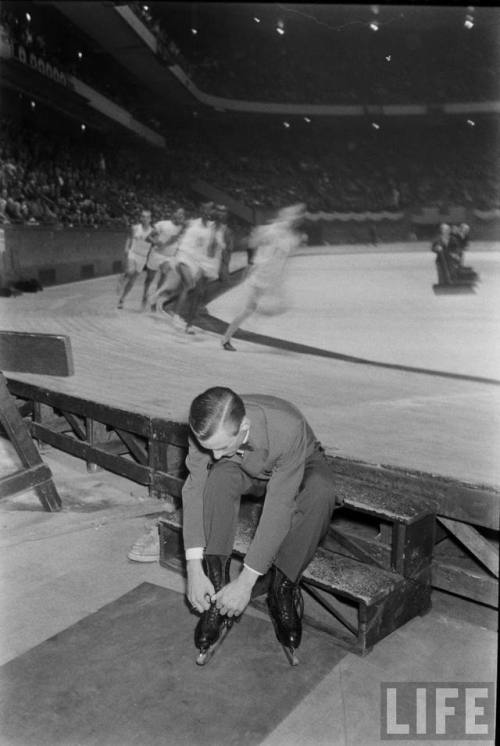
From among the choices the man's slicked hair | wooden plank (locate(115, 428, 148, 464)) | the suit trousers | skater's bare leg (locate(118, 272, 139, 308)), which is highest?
the man's slicked hair

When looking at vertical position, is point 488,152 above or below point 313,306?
above

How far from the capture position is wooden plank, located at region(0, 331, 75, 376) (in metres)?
4.24

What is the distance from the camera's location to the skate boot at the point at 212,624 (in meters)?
1.99

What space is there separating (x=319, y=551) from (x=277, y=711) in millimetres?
675

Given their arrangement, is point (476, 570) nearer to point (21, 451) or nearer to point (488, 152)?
point (21, 451)

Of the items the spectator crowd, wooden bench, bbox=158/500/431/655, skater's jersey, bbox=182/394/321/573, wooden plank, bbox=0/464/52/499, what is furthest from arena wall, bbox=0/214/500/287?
skater's jersey, bbox=182/394/321/573

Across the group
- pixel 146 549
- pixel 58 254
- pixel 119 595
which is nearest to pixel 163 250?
pixel 58 254

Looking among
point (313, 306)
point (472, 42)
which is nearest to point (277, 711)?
point (313, 306)

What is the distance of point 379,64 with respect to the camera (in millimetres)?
13945

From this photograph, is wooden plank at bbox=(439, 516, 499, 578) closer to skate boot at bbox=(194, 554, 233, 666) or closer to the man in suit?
the man in suit

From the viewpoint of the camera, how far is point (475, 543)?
245 centimetres

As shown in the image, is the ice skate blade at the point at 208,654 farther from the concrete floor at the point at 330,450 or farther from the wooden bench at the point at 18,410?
the wooden bench at the point at 18,410

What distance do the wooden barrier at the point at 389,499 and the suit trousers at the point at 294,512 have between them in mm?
333

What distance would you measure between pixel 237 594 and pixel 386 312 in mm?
6698
